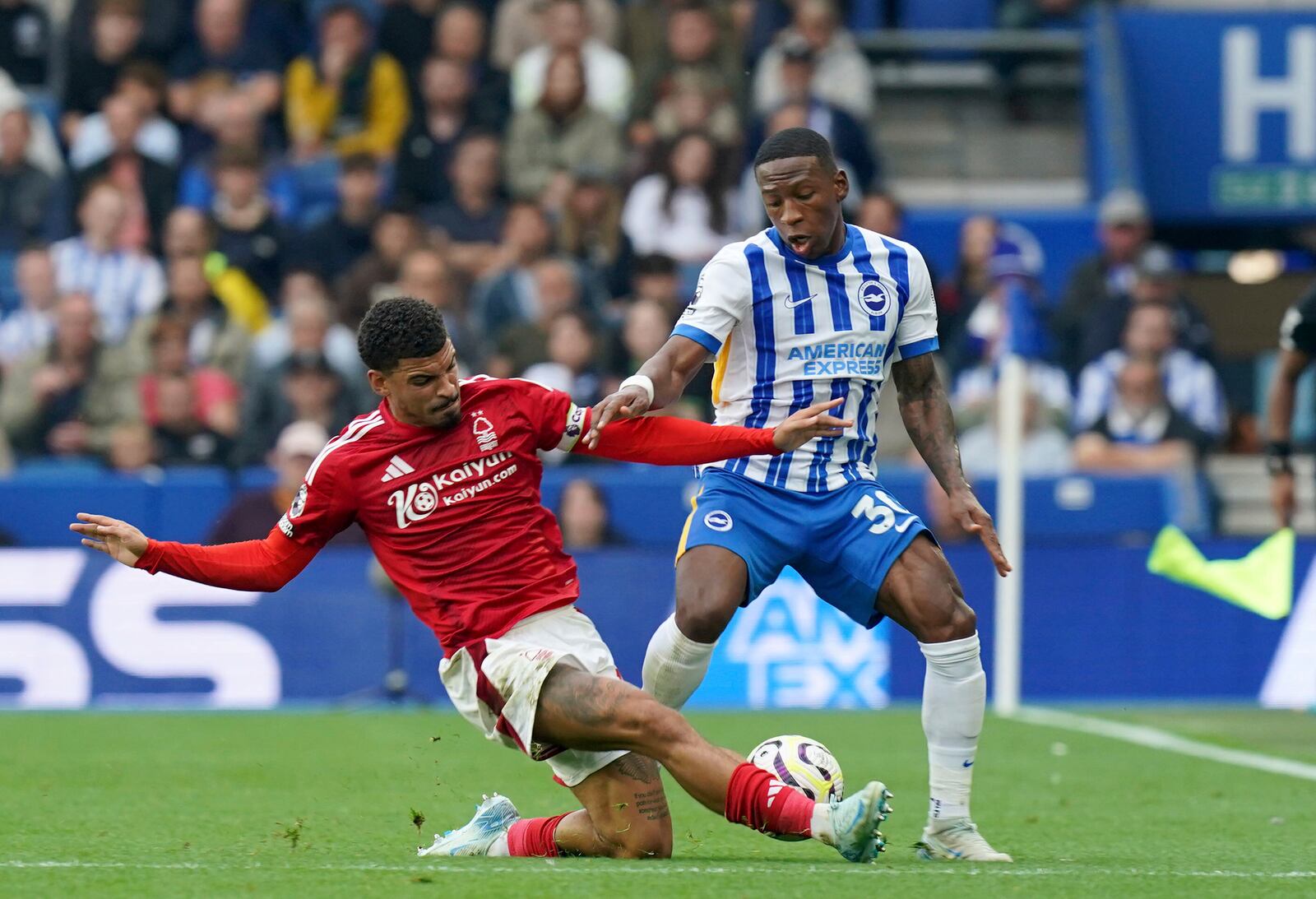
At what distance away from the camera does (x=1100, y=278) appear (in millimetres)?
15148

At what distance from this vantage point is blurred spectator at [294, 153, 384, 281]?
15.6m

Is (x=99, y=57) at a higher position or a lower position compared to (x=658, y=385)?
higher

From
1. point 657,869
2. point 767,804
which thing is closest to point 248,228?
point 657,869

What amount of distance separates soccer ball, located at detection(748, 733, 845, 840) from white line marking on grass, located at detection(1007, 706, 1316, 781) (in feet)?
12.3

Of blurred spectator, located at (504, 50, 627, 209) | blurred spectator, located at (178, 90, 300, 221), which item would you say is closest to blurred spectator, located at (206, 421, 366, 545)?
blurred spectator, located at (178, 90, 300, 221)

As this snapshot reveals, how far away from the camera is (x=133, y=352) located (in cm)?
1435

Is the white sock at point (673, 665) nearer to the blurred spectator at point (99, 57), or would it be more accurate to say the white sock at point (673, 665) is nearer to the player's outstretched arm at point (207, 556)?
the player's outstretched arm at point (207, 556)

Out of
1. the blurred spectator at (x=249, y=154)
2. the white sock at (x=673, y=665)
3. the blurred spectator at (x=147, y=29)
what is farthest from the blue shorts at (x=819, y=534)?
the blurred spectator at (x=147, y=29)

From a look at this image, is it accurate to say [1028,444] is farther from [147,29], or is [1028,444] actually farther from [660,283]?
[147,29]

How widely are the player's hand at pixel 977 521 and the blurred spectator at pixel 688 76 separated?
9841 mm

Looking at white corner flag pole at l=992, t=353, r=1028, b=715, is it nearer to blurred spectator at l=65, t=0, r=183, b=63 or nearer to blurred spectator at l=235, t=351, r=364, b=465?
blurred spectator at l=235, t=351, r=364, b=465

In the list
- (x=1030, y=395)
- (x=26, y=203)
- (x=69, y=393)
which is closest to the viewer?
(x=1030, y=395)

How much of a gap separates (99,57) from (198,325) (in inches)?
134

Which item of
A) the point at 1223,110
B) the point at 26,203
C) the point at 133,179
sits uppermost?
the point at 1223,110
